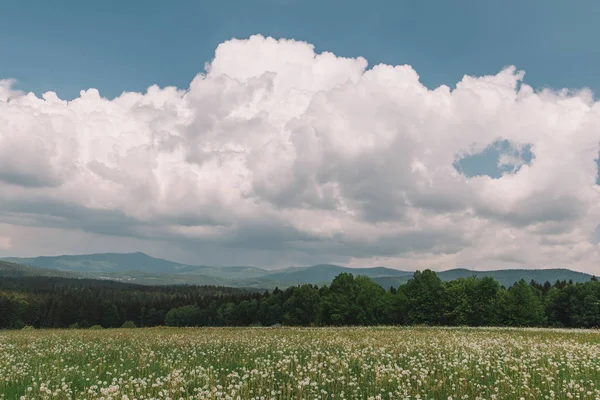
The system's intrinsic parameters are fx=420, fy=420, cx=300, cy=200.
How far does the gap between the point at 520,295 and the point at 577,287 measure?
23.5 m

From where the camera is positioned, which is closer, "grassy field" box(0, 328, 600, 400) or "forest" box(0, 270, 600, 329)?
"grassy field" box(0, 328, 600, 400)

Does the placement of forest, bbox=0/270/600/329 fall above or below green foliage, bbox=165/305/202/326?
above

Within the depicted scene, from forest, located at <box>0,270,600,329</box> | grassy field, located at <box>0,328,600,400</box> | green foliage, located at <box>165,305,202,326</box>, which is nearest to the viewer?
grassy field, located at <box>0,328,600,400</box>

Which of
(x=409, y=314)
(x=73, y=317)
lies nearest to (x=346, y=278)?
(x=409, y=314)

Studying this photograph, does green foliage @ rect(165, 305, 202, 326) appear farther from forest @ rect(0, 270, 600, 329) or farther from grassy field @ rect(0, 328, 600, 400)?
grassy field @ rect(0, 328, 600, 400)

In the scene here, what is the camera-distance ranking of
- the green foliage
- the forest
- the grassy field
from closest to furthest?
the grassy field < the forest < the green foliage

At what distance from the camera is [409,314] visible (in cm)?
7675

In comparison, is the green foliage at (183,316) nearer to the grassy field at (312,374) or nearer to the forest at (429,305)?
the forest at (429,305)

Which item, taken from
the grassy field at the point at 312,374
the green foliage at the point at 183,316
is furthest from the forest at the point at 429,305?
the grassy field at the point at 312,374

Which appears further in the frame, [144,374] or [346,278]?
[346,278]

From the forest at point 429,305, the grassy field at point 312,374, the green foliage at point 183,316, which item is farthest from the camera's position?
the green foliage at point 183,316

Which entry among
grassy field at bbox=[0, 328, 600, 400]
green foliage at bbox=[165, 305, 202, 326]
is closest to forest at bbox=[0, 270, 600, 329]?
green foliage at bbox=[165, 305, 202, 326]

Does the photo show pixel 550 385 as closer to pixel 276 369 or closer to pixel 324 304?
pixel 276 369

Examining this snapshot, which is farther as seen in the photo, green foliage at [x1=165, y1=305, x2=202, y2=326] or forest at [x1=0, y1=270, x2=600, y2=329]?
green foliage at [x1=165, y1=305, x2=202, y2=326]
